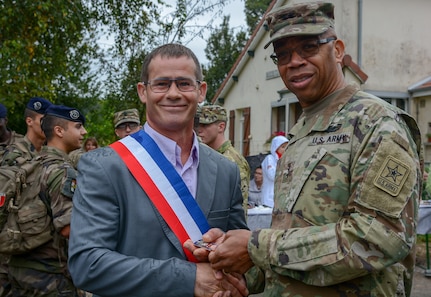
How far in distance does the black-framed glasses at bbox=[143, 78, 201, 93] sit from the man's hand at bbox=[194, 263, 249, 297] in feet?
2.45

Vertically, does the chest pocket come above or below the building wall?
below

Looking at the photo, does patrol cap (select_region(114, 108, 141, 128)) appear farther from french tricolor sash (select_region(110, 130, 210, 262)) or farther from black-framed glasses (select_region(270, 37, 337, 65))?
black-framed glasses (select_region(270, 37, 337, 65))

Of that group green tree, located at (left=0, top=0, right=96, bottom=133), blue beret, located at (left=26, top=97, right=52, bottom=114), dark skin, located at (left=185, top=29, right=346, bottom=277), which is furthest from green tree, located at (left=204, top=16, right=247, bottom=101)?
dark skin, located at (left=185, top=29, right=346, bottom=277)

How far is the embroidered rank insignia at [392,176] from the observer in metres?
1.80

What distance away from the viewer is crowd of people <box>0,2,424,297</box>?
1.83 metres

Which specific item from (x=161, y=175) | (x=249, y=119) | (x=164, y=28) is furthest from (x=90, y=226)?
(x=249, y=119)

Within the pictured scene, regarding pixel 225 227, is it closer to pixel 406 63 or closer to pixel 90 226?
pixel 90 226

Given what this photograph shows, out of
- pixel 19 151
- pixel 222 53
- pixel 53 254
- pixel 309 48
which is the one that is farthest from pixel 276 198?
pixel 222 53

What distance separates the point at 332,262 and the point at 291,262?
6.4 inches

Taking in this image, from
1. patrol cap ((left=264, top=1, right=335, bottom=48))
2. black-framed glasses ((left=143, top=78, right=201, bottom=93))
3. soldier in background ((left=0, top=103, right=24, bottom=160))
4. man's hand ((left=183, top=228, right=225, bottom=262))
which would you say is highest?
patrol cap ((left=264, top=1, right=335, bottom=48))

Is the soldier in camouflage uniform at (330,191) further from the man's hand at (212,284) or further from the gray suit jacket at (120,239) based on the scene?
the gray suit jacket at (120,239)

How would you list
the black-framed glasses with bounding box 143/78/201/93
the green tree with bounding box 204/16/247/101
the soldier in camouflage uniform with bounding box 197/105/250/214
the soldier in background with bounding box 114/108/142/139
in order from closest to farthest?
1. the black-framed glasses with bounding box 143/78/201/93
2. the soldier in camouflage uniform with bounding box 197/105/250/214
3. the soldier in background with bounding box 114/108/142/139
4. the green tree with bounding box 204/16/247/101

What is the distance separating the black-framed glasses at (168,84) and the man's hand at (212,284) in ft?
2.45

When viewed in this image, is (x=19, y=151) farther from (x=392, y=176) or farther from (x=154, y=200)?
(x=392, y=176)
